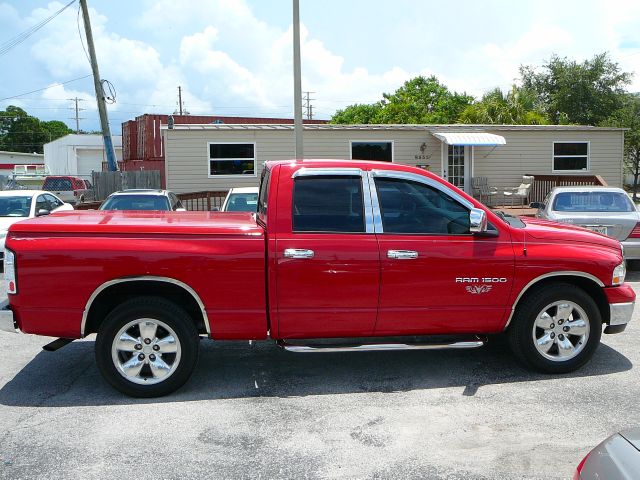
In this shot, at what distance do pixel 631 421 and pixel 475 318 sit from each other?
1.42m

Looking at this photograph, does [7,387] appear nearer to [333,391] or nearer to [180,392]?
[180,392]

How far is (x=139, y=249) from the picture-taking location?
5.10 m

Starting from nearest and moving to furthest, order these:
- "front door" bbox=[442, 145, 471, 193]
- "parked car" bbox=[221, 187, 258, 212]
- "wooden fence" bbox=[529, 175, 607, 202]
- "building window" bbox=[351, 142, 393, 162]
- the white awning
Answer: "parked car" bbox=[221, 187, 258, 212] → the white awning → "building window" bbox=[351, 142, 393, 162] → "wooden fence" bbox=[529, 175, 607, 202] → "front door" bbox=[442, 145, 471, 193]

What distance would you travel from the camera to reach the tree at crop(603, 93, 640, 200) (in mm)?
37719

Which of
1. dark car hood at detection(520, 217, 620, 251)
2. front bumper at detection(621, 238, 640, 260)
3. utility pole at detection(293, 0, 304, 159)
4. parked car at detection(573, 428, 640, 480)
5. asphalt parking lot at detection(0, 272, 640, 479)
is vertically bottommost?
asphalt parking lot at detection(0, 272, 640, 479)

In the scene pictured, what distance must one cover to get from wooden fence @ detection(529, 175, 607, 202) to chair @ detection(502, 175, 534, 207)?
0.28 metres

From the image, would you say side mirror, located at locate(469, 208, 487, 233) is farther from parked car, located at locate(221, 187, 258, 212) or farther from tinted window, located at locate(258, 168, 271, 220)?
parked car, located at locate(221, 187, 258, 212)

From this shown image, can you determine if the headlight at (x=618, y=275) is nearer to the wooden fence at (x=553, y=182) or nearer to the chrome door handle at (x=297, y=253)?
the chrome door handle at (x=297, y=253)

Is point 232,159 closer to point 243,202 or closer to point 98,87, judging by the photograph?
point 98,87

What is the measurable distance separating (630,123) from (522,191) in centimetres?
2058

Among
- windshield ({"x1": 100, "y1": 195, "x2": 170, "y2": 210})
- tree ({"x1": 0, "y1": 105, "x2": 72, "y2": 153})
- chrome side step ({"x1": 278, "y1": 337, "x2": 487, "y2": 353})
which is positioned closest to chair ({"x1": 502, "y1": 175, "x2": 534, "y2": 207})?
windshield ({"x1": 100, "y1": 195, "x2": 170, "y2": 210})

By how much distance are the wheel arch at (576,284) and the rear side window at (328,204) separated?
1544mm

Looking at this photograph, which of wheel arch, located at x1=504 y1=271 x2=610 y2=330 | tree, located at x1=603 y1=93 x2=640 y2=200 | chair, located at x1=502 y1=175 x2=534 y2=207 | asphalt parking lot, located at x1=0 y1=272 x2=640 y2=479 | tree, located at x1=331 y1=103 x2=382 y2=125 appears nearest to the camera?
asphalt parking lot, located at x1=0 y1=272 x2=640 y2=479

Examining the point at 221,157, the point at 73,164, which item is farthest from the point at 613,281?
the point at 73,164
